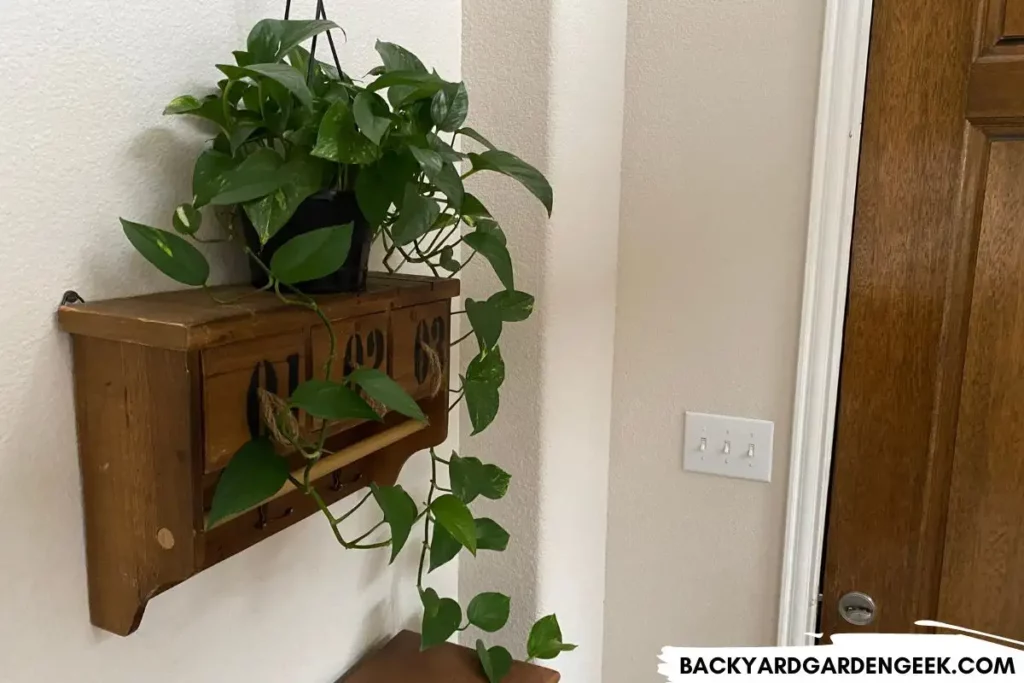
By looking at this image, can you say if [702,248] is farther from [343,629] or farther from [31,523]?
[31,523]

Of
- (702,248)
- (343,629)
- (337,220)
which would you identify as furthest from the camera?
(702,248)

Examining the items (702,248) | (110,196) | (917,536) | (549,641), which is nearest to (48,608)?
(110,196)

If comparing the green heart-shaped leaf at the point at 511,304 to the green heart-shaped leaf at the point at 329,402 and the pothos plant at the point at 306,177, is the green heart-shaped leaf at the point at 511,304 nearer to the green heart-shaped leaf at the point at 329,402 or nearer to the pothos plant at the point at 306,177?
the pothos plant at the point at 306,177

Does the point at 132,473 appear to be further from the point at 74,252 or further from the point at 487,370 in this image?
the point at 487,370

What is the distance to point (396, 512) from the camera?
0.71 m

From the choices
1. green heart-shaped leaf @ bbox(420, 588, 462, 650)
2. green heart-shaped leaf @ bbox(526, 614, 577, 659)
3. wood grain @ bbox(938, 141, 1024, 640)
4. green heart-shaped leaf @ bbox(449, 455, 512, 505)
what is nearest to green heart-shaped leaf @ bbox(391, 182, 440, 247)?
green heart-shaped leaf @ bbox(449, 455, 512, 505)

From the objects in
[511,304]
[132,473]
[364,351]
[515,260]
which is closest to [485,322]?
[511,304]

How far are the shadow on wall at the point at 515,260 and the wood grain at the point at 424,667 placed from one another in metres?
0.11

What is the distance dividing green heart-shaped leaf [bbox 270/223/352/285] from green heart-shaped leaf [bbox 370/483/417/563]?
0.72ft

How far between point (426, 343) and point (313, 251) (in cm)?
24

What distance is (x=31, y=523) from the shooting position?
1.96ft

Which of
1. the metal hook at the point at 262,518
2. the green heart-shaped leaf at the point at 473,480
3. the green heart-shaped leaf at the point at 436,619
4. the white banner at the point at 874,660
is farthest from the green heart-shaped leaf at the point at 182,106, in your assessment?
the white banner at the point at 874,660

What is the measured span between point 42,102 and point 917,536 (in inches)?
46.3

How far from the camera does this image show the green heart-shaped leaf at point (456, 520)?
77cm
